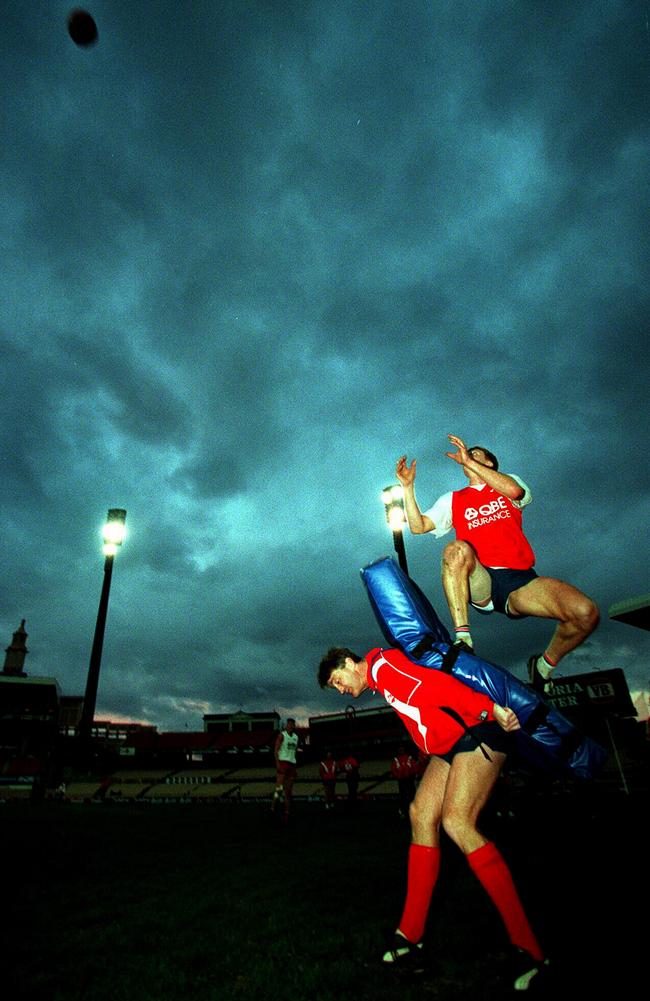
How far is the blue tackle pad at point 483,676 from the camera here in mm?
3162

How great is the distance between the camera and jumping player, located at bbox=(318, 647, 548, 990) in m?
2.84

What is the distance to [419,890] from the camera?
3.20 m

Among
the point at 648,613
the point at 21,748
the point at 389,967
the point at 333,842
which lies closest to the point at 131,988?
the point at 389,967

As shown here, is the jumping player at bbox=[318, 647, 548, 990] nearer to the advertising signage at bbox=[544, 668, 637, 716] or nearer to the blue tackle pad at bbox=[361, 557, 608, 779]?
the blue tackle pad at bbox=[361, 557, 608, 779]

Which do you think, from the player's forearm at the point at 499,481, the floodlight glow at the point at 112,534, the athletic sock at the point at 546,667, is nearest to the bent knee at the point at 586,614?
the athletic sock at the point at 546,667

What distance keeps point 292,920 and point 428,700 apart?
7.36 ft

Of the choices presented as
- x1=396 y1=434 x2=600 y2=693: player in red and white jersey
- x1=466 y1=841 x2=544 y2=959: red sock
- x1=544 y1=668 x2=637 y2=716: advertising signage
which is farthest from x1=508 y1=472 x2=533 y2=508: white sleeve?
x1=544 y1=668 x2=637 y2=716: advertising signage

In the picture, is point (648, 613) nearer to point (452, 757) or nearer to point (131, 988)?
point (452, 757)

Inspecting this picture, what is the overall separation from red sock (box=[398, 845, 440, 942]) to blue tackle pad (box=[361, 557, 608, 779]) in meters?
0.87

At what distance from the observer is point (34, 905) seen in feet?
15.3

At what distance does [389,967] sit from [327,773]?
59.0ft

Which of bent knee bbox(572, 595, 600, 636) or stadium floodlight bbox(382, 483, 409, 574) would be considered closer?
bent knee bbox(572, 595, 600, 636)

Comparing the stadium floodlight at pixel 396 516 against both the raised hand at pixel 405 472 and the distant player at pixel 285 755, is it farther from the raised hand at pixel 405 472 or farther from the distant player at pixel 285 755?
the distant player at pixel 285 755

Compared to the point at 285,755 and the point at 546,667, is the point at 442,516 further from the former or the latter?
the point at 285,755
